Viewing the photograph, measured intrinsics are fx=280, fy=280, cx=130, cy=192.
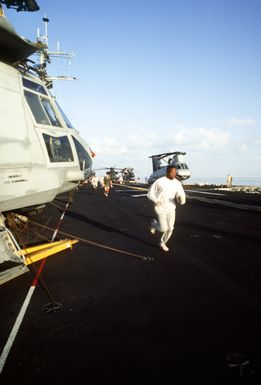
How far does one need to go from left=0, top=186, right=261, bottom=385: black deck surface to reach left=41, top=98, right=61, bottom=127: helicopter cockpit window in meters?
3.58

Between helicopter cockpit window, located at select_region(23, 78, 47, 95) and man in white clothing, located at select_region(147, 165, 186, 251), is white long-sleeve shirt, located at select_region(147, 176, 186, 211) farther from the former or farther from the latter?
helicopter cockpit window, located at select_region(23, 78, 47, 95)

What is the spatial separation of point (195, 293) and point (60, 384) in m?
2.75

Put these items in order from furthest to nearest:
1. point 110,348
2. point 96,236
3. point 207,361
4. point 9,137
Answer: point 96,236
point 9,137
point 110,348
point 207,361

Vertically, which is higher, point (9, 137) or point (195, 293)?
point (9, 137)

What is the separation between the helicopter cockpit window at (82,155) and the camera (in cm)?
821

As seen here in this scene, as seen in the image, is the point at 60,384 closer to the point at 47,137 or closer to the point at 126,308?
the point at 126,308

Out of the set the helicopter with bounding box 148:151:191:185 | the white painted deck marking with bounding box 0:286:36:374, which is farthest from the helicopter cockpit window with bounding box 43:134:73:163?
the helicopter with bounding box 148:151:191:185

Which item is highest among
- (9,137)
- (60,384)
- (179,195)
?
(9,137)

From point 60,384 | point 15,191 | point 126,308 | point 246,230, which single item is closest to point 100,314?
point 126,308

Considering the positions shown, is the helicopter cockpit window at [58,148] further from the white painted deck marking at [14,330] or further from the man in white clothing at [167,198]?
the white painted deck marking at [14,330]

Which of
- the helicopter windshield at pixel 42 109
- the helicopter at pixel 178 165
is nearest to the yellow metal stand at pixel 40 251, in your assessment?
the helicopter windshield at pixel 42 109

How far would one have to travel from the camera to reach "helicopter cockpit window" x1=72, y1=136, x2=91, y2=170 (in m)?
8.21

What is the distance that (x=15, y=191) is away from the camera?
603 cm

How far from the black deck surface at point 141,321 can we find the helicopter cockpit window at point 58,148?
2.56 m
